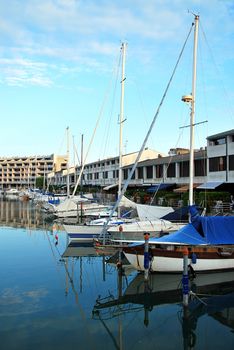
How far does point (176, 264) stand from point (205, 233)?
8.30 ft

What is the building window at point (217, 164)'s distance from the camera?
50.4m

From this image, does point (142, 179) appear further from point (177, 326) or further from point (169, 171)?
point (177, 326)

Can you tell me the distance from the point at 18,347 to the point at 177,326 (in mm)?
6091

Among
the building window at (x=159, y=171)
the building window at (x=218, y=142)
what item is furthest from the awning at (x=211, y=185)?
the building window at (x=159, y=171)

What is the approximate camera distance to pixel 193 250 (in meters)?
20.6

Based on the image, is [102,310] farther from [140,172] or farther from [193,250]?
[140,172]

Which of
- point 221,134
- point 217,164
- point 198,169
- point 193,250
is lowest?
point 193,250

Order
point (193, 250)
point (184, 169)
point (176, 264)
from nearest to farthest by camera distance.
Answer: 1. point (193, 250)
2. point (176, 264)
3. point (184, 169)

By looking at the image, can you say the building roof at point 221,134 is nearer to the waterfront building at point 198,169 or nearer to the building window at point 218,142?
the waterfront building at point 198,169

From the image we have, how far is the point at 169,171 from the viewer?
63875 mm

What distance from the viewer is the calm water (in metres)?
Answer: 13.0

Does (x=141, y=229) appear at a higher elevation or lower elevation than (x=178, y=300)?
higher

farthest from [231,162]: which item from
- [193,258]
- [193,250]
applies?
[193,258]

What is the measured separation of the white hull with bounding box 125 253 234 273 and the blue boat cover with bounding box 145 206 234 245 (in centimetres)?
102
